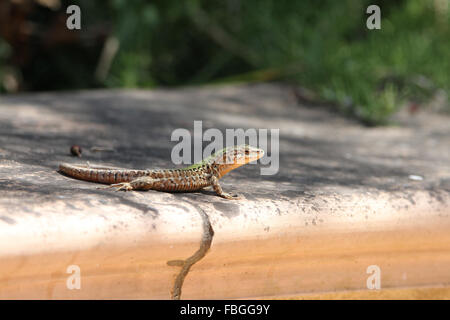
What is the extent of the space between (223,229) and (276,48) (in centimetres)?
563

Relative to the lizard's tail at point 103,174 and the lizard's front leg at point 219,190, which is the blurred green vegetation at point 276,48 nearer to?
the lizard's front leg at point 219,190

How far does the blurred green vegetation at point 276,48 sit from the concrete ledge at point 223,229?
8.61 feet

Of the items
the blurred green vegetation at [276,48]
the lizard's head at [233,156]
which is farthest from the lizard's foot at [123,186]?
the blurred green vegetation at [276,48]

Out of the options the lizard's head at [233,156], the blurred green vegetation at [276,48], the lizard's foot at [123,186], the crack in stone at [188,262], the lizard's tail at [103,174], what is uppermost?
the blurred green vegetation at [276,48]

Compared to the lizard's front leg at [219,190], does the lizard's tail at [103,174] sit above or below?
above

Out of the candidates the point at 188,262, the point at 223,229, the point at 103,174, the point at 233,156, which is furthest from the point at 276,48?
the point at 188,262

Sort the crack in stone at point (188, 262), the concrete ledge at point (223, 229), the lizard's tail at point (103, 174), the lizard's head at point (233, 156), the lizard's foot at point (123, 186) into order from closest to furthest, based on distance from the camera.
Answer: the concrete ledge at point (223, 229), the crack in stone at point (188, 262), the lizard's foot at point (123, 186), the lizard's tail at point (103, 174), the lizard's head at point (233, 156)

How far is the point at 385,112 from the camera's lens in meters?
5.46

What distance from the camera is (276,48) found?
7605 millimetres

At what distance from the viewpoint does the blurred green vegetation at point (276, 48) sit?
6.34 m

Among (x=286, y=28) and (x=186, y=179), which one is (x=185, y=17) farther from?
(x=186, y=179)

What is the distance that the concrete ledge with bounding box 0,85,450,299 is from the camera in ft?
6.64

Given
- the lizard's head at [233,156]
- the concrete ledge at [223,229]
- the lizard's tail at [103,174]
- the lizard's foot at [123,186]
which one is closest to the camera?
the concrete ledge at [223,229]

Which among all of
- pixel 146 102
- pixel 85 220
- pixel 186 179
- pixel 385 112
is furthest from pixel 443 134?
pixel 85 220
